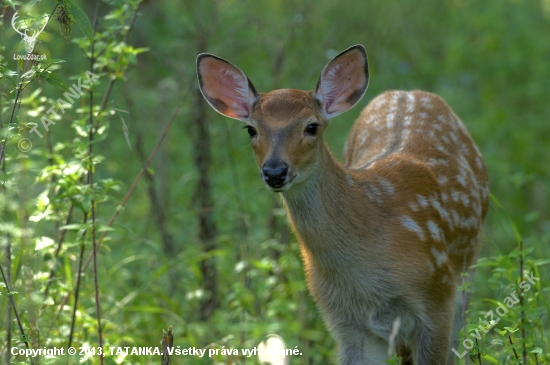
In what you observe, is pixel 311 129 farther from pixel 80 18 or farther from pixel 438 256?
pixel 80 18

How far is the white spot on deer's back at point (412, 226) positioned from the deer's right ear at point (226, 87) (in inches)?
46.2

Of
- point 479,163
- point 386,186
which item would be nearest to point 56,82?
point 386,186

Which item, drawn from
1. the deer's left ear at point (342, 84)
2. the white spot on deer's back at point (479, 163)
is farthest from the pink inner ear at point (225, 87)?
the white spot on deer's back at point (479, 163)

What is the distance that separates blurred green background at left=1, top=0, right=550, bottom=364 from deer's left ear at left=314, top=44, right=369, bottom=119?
47.8 inches

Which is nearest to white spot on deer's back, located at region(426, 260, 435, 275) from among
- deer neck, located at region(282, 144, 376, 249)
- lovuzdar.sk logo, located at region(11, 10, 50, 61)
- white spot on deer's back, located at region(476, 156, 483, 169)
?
deer neck, located at region(282, 144, 376, 249)

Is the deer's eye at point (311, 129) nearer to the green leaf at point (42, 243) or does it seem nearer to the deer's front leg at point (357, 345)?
the deer's front leg at point (357, 345)

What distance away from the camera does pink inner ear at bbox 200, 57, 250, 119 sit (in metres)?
5.24

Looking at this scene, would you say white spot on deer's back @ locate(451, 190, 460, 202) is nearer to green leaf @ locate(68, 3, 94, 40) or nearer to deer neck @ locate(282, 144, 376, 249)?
deer neck @ locate(282, 144, 376, 249)

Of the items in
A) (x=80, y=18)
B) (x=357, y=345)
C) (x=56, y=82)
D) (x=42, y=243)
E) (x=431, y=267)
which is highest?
(x=80, y=18)

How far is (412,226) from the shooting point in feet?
16.8

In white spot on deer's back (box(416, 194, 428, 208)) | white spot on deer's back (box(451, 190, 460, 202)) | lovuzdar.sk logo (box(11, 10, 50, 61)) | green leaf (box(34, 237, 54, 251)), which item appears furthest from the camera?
white spot on deer's back (box(451, 190, 460, 202))

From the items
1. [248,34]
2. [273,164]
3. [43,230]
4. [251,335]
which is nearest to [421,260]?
[273,164]

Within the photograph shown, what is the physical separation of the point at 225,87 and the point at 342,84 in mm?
750

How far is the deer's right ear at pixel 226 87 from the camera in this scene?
5.23 meters
